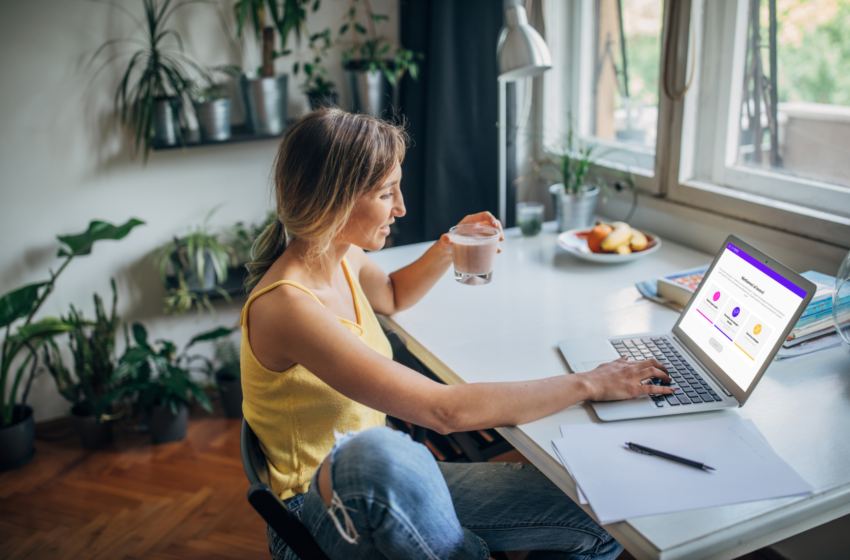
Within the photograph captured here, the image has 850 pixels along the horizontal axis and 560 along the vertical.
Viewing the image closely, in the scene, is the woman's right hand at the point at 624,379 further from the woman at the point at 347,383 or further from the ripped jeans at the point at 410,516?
the ripped jeans at the point at 410,516

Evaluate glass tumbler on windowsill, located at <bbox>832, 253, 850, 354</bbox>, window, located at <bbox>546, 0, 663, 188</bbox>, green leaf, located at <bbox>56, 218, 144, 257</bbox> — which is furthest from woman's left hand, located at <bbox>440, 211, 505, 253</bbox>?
green leaf, located at <bbox>56, 218, 144, 257</bbox>

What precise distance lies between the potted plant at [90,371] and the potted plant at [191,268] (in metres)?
0.21

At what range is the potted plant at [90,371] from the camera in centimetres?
228

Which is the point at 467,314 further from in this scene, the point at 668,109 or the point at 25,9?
the point at 25,9

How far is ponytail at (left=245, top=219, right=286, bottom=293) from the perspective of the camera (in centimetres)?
122

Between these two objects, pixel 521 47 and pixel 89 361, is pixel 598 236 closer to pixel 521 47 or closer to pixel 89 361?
pixel 521 47

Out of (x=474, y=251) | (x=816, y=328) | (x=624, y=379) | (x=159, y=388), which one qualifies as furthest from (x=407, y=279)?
(x=159, y=388)

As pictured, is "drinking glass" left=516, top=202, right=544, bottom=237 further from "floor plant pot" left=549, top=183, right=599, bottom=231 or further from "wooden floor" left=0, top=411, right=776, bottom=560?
"wooden floor" left=0, top=411, right=776, bottom=560

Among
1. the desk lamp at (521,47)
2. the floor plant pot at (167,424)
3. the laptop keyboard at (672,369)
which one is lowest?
the floor plant pot at (167,424)

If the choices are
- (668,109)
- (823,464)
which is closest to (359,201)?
(823,464)

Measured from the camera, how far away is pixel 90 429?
2361mm

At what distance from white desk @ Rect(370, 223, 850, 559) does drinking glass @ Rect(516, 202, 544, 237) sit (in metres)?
0.03

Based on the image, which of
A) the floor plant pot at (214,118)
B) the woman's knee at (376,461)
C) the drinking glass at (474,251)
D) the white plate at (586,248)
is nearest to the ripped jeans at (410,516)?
the woman's knee at (376,461)

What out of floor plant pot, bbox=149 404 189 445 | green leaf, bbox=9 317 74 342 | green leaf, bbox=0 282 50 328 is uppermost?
green leaf, bbox=0 282 50 328
